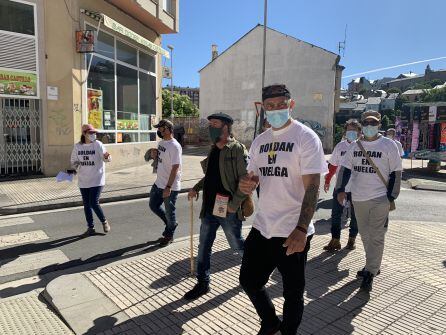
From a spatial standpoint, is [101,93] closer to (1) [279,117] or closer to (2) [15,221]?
(2) [15,221]

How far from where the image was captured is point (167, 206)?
17.5 ft

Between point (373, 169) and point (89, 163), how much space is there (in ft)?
13.7

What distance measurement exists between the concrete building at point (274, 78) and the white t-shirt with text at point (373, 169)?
25.7 metres

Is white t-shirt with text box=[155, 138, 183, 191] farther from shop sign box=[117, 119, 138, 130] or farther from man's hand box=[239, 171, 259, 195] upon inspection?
shop sign box=[117, 119, 138, 130]

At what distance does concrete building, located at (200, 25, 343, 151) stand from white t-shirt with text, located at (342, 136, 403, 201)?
2574 centimetres

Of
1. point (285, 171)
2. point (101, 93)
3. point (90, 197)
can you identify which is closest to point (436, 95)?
point (101, 93)

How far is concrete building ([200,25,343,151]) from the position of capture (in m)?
29.1

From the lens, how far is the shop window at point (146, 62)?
16.3m

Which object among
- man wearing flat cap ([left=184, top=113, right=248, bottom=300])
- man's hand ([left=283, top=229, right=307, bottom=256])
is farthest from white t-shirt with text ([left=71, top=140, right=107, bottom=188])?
man's hand ([left=283, top=229, right=307, bottom=256])

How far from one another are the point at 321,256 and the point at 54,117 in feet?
31.6

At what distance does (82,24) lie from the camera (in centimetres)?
1205

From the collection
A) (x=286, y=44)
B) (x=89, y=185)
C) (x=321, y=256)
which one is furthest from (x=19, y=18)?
(x=286, y=44)

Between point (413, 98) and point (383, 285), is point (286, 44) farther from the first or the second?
point (413, 98)

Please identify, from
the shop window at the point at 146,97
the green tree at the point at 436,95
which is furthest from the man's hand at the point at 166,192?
the green tree at the point at 436,95
